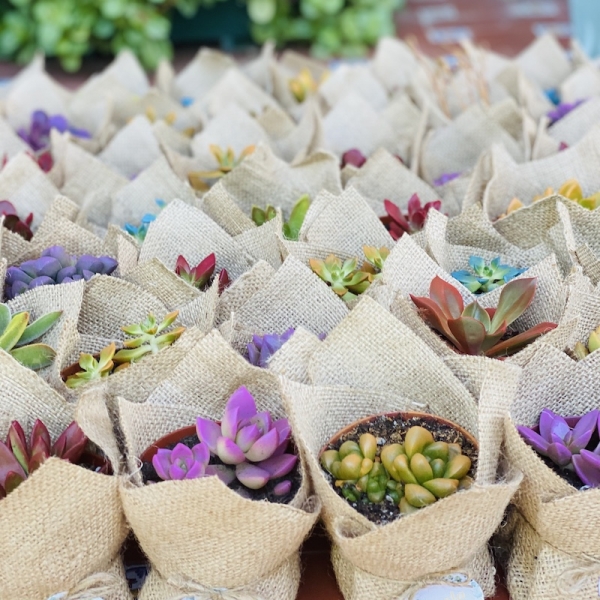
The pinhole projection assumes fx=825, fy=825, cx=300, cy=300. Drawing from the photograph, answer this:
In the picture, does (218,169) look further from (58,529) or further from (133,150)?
(58,529)

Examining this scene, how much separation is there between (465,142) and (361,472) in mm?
1030

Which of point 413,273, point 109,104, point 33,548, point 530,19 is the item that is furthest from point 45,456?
point 530,19

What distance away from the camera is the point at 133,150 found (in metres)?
1.78

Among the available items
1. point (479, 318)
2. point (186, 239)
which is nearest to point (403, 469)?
point (479, 318)

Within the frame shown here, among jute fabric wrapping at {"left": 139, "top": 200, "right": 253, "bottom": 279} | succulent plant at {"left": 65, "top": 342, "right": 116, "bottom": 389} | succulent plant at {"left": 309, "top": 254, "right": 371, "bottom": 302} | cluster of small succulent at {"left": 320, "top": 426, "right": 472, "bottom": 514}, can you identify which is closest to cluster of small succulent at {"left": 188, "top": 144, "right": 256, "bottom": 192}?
jute fabric wrapping at {"left": 139, "top": 200, "right": 253, "bottom": 279}

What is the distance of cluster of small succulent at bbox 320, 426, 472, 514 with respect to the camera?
888 millimetres

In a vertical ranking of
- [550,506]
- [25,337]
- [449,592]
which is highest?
[25,337]

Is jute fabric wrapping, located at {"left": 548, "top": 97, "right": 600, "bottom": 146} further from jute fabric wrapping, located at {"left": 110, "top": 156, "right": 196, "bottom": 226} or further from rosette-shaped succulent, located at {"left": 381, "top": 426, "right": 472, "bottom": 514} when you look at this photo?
rosette-shaped succulent, located at {"left": 381, "top": 426, "right": 472, "bottom": 514}

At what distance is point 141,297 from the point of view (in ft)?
3.83

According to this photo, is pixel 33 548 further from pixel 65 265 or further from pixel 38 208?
pixel 38 208

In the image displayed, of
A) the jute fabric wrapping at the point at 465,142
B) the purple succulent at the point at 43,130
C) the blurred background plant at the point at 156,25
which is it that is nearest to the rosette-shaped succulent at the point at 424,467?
the jute fabric wrapping at the point at 465,142

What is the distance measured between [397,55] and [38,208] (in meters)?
1.20

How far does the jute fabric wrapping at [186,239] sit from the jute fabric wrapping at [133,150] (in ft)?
1.63

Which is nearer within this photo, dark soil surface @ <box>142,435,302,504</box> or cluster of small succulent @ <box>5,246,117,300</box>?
dark soil surface @ <box>142,435,302,504</box>
